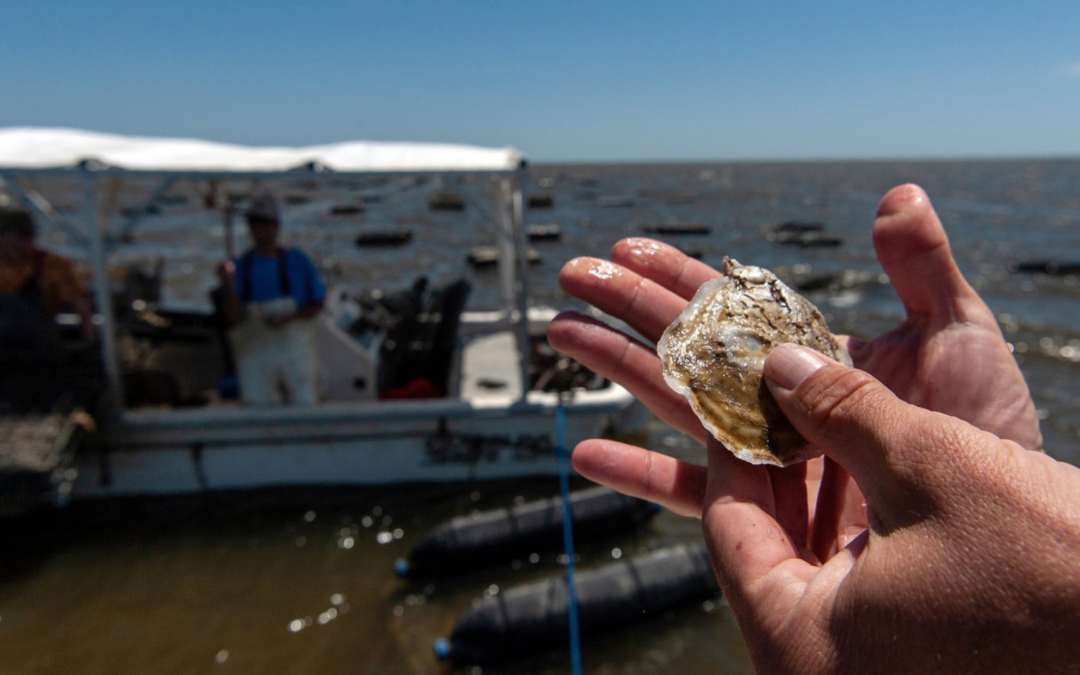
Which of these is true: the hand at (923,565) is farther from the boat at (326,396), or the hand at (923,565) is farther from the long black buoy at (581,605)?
the boat at (326,396)

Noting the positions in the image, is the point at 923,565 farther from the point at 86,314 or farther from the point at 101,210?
the point at 101,210

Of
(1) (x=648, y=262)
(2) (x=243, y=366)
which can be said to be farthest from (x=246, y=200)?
(1) (x=648, y=262)

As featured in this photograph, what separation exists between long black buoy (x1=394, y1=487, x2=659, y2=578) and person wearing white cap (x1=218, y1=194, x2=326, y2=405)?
2286mm

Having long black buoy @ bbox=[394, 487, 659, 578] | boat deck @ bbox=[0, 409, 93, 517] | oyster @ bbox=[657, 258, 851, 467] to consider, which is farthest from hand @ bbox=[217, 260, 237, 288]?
oyster @ bbox=[657, 258, 851, 467]

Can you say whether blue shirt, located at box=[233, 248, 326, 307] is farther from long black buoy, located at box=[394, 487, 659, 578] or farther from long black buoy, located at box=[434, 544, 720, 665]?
long black buoy, located at box=[434, 544, 720, 665]

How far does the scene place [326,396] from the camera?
8078mm

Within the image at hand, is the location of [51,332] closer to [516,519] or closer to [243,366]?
[243,366]

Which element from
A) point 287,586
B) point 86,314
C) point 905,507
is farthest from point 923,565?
point 86,314

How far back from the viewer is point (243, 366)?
720 cm

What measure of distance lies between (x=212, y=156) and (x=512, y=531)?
5.22m

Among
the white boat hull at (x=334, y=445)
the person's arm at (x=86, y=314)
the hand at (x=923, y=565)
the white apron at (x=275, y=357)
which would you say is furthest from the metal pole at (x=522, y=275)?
the hand at (x=923, y=565)

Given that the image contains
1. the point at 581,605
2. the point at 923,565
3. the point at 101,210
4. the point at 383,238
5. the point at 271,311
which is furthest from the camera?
the point at 383,238

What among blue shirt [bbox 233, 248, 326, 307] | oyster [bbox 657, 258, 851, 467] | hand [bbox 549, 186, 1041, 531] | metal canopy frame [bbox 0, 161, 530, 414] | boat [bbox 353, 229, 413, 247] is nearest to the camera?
oyster [bbox 657, 258, 851, 467]

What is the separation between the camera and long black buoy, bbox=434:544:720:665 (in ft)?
18.5
